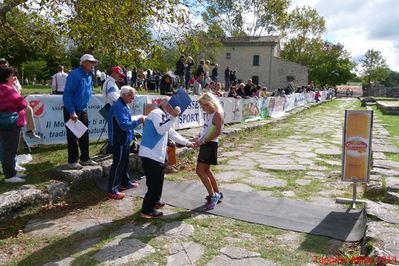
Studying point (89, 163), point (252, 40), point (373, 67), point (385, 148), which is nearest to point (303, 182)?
point (385, 148)

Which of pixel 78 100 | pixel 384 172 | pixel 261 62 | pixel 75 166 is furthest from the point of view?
pixel 261 62

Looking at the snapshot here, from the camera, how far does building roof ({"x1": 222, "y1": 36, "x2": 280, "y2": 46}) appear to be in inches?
2207

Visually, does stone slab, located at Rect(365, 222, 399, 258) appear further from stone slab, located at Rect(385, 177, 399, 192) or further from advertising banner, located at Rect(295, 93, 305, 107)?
advertising banner, located at Rect(295, 93, 305, 107)

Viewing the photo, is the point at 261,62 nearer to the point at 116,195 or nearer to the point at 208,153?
the point at 208,153

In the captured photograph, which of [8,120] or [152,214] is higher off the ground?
[8,120]

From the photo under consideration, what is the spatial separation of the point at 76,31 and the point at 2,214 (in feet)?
12.8

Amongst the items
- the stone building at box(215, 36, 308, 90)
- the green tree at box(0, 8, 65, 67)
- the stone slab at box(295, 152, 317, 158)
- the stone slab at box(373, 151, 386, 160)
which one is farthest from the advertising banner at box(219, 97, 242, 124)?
the stone building at box(215, 36, 308, 90)

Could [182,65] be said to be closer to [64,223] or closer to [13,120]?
[13,120]

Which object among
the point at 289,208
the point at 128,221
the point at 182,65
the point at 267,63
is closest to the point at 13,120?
the point at 128,221

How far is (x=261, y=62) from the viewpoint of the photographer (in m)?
57.4

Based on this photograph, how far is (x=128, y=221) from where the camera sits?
4594 millimetres

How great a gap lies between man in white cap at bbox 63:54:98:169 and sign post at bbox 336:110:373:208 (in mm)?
3699

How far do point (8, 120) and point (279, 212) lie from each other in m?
3.77

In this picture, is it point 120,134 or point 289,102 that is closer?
point 120,134
